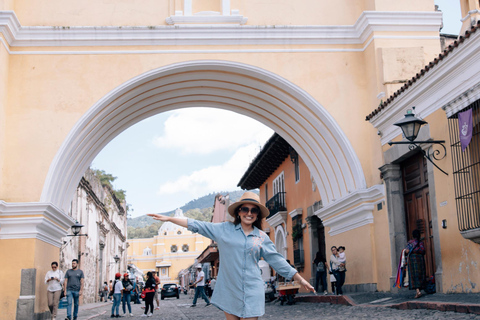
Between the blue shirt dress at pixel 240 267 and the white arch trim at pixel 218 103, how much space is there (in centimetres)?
856

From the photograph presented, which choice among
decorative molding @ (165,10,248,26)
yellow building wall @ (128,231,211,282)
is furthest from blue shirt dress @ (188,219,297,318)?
yellow building wall @ (128,231,211,282)

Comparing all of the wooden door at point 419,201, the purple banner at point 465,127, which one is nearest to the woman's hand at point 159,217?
the purple banner at point 465,127

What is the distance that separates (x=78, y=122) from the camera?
498 inches

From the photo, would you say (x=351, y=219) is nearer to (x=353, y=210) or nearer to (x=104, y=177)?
(x=353, y=210)

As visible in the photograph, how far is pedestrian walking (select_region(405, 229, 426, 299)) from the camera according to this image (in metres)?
9.33

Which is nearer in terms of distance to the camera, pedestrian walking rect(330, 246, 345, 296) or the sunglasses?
the sunglasses

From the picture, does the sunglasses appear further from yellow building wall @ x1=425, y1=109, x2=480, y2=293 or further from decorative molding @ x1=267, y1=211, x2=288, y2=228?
decorative molding @ x1=267, y1=211, x2=288, y2=228

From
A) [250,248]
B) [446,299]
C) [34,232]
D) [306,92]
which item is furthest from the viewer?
[306,92]

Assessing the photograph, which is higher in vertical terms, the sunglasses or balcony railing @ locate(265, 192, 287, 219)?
balcony railing @ locate(265, 192, 287, 219)

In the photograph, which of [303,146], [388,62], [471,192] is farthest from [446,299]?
[303,146]

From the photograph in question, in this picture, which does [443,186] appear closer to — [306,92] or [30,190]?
[306,92]

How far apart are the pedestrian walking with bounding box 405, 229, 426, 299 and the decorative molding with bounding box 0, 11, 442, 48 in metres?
5.54

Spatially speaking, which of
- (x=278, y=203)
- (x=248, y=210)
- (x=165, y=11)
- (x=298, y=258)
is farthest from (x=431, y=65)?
(x=278, y=203)

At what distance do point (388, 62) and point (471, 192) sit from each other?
4.79 meters
